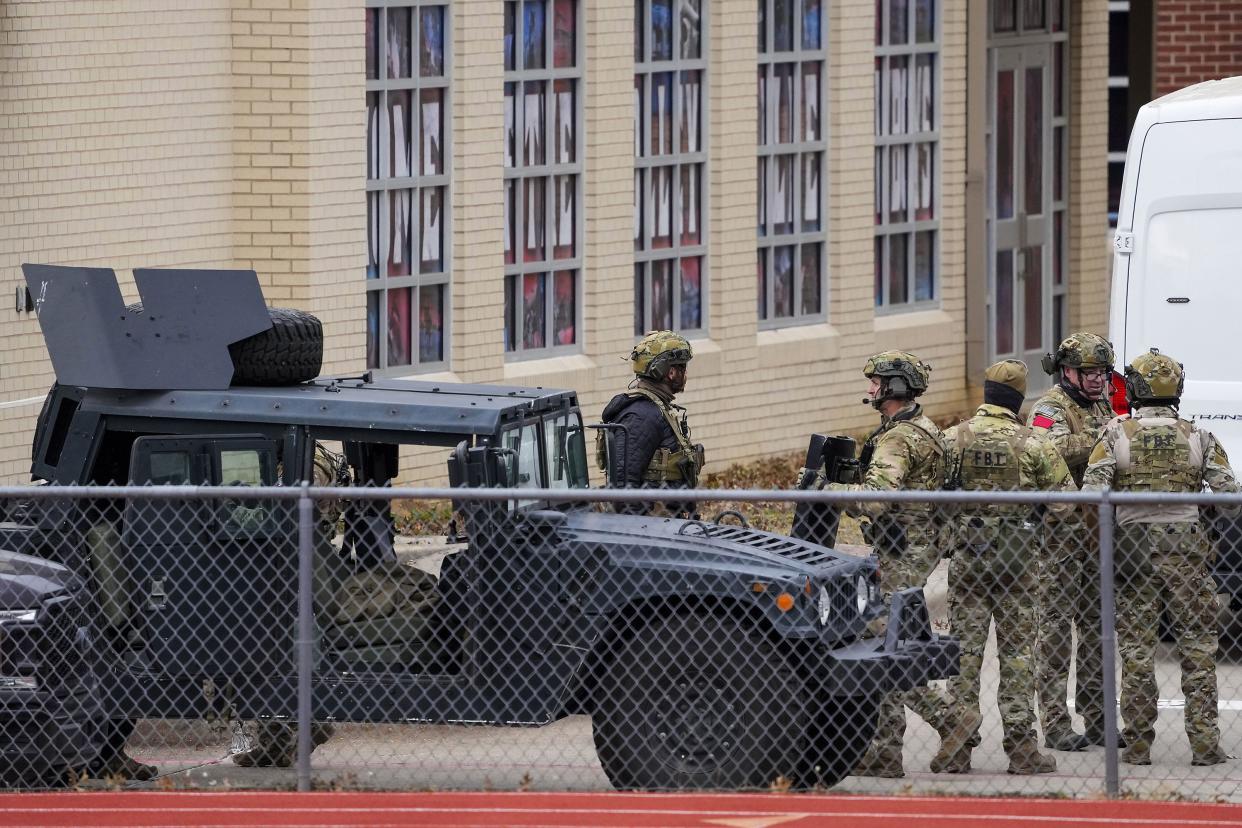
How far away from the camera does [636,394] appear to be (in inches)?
454

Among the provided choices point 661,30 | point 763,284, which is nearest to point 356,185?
point 661,30

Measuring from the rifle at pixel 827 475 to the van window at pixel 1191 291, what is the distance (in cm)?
296

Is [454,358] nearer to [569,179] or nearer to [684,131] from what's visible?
[569,179]

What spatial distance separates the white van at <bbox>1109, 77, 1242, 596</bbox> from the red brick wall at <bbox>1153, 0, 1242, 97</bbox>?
9470 mm

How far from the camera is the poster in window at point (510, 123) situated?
55.2 ft

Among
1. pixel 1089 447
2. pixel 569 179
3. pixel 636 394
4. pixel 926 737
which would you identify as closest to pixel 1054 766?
pixel 926 737

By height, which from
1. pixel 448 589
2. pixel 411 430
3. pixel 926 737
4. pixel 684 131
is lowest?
→ pixel 926 737

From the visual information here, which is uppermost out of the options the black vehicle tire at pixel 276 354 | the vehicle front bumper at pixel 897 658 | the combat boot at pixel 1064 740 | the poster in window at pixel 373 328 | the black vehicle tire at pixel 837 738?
the black vehicle tire at pixel 276 354

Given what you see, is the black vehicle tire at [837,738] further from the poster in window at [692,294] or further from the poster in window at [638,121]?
the poster in window at [692,294]

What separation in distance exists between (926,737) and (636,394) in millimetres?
2048

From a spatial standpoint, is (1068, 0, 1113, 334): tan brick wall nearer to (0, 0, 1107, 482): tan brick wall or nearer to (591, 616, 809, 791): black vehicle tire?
(0, 0, 1107, 482): tan brick wall

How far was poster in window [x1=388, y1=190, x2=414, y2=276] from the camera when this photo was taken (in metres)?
16.2

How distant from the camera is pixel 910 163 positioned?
20.4 metres

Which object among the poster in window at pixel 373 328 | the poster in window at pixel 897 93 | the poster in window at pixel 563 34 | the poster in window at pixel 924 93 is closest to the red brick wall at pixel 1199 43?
the poster in window at pixel 924 93
